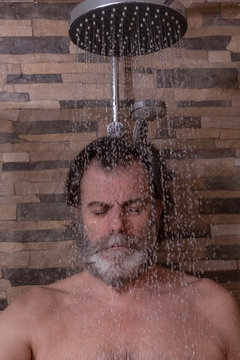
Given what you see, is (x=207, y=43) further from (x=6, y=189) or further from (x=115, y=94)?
(x=6, y=189)

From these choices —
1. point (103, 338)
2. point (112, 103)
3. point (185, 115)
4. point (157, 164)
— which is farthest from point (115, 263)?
point (185, 115)

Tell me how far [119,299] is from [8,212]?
0.48 meters

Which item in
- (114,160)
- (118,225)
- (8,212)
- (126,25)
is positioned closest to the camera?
(126,25)

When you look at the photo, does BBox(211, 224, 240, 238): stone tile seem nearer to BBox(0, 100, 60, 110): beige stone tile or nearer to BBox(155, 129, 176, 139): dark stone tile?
BBox(155, 129, 176, 139): dark stone tile

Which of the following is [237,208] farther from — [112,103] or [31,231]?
[31,231]

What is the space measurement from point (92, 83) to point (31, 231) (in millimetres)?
545

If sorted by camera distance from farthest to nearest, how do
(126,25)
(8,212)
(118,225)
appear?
(8,212), (118,225), (126,25)

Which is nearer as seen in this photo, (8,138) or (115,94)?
(115,94)

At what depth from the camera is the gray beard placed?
4.04 ft

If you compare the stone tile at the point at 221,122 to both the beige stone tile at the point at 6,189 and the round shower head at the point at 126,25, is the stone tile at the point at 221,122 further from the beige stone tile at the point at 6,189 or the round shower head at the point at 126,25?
the beige stone tile at the point at 6,189

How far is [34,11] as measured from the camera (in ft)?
5.01

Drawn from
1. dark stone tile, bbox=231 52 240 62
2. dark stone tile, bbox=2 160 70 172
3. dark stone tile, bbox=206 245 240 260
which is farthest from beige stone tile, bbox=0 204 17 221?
dark stone tile, bbox=231 52 240 62

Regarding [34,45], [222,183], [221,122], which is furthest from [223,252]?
[34,45]

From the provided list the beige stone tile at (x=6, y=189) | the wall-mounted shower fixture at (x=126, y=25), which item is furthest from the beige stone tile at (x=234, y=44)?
the beige stone tile at (x=6, y=189)
